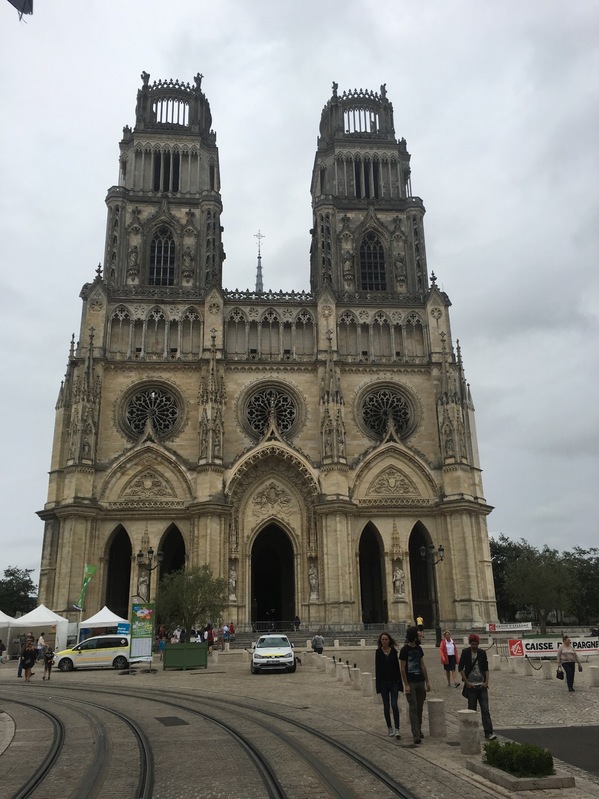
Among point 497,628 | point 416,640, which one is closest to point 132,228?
point 497,628

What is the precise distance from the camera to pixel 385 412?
4741cm

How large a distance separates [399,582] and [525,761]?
116 feet

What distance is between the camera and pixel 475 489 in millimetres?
45656

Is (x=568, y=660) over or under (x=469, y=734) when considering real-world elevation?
over

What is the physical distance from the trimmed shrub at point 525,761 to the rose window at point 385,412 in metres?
38.3

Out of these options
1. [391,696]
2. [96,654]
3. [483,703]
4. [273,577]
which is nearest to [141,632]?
[96,654]

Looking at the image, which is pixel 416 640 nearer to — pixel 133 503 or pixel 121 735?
pixel 121 735

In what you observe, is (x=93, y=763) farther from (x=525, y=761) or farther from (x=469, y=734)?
(x=525, y=761)

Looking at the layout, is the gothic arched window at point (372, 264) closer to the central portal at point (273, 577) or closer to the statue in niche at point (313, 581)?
the central portal at point (273, 577)

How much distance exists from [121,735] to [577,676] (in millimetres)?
15764

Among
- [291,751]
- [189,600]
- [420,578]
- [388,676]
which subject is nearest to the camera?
[291,751]

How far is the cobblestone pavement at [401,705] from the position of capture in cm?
848

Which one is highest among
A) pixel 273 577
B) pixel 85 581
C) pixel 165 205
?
pixel 165 205

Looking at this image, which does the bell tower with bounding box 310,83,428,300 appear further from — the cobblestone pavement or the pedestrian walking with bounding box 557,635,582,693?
the pedestrian walking with bounding box 557,635,582,693
